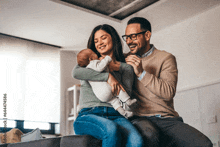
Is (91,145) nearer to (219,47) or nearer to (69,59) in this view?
(219,47)

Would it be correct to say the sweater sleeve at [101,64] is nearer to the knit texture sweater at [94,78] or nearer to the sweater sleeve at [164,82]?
the knit texture sweater at [94,78]

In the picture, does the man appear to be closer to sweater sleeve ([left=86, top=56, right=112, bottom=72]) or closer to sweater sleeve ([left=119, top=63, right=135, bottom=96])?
sweater sleeve ([left=119, top=63, right=135, bottom=96])

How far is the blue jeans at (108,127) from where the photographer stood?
4.16ft

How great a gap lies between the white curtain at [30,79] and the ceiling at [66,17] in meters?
0.27

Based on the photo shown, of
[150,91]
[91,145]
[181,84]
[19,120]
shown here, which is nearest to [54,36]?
[19,120]

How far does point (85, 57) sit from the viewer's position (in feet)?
4.99

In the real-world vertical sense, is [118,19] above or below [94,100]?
above

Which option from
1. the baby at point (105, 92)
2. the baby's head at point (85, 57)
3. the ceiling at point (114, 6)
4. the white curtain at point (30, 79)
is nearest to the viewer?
the baby at point (105, 92)

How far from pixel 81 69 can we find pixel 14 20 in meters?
2.90

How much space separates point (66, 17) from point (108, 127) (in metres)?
2.91

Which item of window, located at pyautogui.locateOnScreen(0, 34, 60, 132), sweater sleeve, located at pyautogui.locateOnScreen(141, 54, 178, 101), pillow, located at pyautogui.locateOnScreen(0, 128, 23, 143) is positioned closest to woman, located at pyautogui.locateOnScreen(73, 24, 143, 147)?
sweater sleeve, located at pyautogui.locateOnScreen(141, 54, 178, 101)

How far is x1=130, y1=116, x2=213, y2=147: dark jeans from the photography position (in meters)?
1.43

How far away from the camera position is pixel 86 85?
1.52 meters

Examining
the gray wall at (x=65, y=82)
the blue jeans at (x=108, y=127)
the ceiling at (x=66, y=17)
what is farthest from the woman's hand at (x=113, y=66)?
the gray wall at (x=65, y=82)
